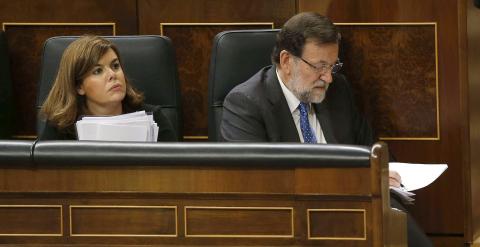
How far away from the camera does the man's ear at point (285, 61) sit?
285cm

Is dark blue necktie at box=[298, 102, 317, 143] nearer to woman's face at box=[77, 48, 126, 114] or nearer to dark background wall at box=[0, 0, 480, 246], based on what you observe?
dark background wall at box=[0, 0, 480, 246]

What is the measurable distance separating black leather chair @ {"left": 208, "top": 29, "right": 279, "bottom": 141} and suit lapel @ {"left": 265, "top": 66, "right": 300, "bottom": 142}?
0.46 ft

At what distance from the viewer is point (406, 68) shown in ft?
10.3

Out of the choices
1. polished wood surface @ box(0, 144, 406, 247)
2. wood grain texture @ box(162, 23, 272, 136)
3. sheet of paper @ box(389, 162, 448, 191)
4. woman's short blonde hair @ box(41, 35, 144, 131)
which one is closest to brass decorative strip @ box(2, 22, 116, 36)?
wood grain texture @ box(162, 23, 272, 136)

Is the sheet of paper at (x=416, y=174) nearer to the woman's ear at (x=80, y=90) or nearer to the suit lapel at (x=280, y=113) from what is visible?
the suit lapel at (x=280, y=113)

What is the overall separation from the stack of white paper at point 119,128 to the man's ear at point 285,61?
1.26 feet

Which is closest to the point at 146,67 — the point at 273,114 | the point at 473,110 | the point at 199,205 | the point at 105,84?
the point at 105,84

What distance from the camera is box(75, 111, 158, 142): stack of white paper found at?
2.69 metres

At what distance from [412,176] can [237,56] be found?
2.04ft

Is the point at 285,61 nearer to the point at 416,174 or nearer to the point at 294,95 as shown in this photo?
the point at 294,95

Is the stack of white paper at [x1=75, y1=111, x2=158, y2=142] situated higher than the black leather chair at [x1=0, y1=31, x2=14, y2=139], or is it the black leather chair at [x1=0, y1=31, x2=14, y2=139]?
the black leather chair at [x1=0, y1=31, x2=14, y2=139]

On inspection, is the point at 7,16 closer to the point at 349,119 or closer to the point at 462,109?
the point at 349,119

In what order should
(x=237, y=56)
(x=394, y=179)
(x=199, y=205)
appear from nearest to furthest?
(x=199, y=205) < (x=394, y=179) < (x=237, y=56)

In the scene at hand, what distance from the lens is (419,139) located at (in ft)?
10.3
